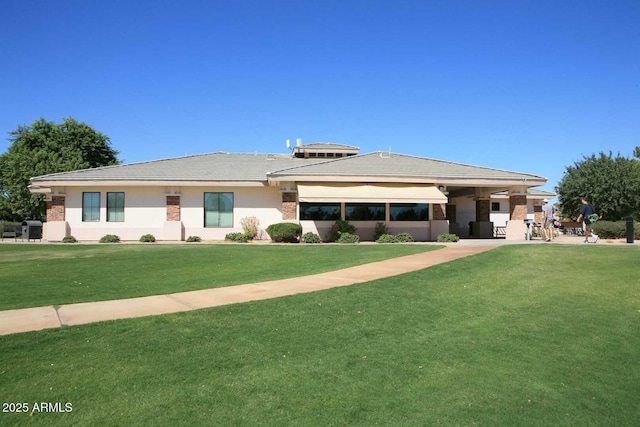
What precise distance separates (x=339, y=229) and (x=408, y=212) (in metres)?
4.39

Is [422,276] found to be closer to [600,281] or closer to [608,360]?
[600,281]

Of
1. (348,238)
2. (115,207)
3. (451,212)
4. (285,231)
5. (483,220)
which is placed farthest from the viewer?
(451,212)

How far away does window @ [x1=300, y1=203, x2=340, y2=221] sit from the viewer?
26281 mm

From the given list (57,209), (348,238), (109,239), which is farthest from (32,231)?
(348,238)

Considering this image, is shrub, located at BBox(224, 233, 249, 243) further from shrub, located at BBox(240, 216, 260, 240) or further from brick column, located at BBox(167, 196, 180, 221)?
brick column, located at BBox(167, 196, 180, 221)

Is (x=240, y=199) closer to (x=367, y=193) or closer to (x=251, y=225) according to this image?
(x=251, y=225)

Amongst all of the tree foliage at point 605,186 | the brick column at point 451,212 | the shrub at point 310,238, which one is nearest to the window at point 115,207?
the shrub at point 310,238

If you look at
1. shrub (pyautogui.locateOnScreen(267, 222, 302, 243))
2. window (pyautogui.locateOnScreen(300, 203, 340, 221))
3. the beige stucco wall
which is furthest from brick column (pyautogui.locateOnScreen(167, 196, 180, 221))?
window (pyautogui.locateOnScreen(300, 203, 340, 221))

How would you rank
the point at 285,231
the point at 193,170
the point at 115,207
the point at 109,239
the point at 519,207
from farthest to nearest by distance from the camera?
1. the point at 193,170
2. the point at 519,207
3. the point at 115,207
4. the point at 109,239
5. the point at 285,231

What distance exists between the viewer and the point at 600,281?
1010 cm

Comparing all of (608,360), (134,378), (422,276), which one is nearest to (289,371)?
(134,378)

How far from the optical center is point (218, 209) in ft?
89.2

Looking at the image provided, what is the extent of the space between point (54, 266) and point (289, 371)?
37.0 feet

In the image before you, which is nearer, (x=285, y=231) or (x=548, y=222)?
(x=548, y=222)
